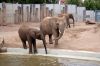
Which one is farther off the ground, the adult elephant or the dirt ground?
the adult elephant

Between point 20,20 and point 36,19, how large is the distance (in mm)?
1816

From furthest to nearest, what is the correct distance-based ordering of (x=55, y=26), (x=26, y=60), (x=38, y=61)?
(x=55, y=26), (x=26, y=60), (x=38, y=61)

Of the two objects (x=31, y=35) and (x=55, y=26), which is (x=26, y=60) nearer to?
(x=31, y=35)

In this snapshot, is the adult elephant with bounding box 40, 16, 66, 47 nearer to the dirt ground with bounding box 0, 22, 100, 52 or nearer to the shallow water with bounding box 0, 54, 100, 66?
the dirt ground with bounding box 0, 22, 100, 52

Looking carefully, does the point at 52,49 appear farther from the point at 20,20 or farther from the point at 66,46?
the point at 20,20

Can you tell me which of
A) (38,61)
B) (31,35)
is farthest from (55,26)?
(38,61)

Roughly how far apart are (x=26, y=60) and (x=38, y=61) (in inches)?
22.3

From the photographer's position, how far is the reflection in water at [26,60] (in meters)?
16.7

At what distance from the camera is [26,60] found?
17.7m

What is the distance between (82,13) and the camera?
4091 cm

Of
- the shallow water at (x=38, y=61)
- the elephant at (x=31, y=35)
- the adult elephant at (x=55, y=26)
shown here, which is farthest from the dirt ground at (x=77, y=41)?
the shallow water at (x=38, y=61)

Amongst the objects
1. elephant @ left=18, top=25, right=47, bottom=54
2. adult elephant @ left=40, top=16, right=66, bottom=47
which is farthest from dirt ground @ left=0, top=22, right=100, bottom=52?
elephant @ left=18, top=25, right=47, bottom=54

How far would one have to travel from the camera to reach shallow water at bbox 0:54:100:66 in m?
16.7

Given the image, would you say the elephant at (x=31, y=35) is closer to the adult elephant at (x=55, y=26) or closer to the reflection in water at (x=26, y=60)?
the reflection in water at (x=26, y=60)
